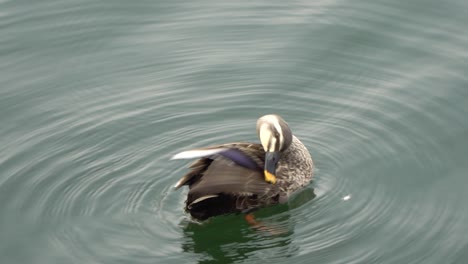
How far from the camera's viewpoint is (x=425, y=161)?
11266 mm

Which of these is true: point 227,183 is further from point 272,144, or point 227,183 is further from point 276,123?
point 276,123

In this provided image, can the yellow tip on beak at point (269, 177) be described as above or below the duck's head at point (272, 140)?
below

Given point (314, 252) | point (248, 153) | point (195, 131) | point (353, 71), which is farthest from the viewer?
point (353, 71)

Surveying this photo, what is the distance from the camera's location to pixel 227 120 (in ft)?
39.9

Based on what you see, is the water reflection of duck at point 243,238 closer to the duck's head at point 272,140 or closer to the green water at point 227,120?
the green water at point 227,120

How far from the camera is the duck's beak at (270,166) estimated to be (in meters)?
10.5

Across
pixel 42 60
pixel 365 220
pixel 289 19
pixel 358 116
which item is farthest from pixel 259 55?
pixel 365 220

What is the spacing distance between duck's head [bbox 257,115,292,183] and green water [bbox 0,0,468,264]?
0.50 metres

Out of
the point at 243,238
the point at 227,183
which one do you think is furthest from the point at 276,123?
the point at 243,238

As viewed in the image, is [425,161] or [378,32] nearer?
[425,161]

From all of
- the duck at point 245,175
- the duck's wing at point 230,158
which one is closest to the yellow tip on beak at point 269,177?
the duck at point 245,175

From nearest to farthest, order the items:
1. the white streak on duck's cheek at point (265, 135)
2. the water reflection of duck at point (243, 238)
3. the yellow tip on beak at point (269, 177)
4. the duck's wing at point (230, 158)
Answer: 1. the water reflection of duck at point (243, 238)
2. the duck's wing at point (230, 158)
3. the yellow tip on beak at point (269, 177)
4. the white streak on duck's cheek at point (265, 135)

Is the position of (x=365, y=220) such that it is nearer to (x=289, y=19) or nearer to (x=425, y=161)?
(x=425, y=161)

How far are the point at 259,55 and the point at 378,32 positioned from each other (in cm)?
166
